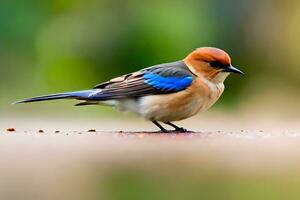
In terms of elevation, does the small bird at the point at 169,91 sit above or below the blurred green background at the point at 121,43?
above

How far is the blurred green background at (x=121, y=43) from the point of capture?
1139 centimetres

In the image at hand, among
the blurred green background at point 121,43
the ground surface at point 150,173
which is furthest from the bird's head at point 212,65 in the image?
the blurred green background at point 121,43

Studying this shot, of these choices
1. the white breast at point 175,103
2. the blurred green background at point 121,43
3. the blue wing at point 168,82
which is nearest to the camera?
the white breast at point 175,103

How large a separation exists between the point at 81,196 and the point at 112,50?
33.0ft

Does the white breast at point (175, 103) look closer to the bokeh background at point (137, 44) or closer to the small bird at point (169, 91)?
the small bird at point (169, 91)

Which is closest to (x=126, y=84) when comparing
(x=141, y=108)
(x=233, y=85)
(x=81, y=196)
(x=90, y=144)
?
(x=141, y=108)

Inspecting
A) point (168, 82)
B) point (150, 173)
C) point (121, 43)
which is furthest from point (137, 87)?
point (121, 43)

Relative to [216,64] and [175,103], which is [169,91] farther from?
[216,64]

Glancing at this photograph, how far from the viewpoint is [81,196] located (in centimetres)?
184

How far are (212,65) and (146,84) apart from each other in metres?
0.38

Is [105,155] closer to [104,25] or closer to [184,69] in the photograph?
[184,69]

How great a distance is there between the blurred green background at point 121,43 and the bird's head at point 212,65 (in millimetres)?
5945

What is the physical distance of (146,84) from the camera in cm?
484

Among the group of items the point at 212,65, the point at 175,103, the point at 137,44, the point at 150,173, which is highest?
the point at 150,173
